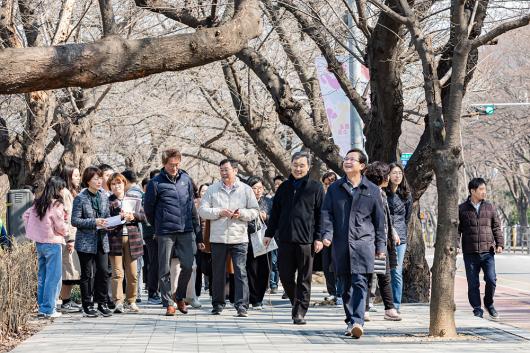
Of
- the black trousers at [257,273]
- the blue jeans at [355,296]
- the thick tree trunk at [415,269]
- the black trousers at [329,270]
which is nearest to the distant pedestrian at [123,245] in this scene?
the black trousers at [257,273]

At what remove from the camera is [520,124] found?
145ft

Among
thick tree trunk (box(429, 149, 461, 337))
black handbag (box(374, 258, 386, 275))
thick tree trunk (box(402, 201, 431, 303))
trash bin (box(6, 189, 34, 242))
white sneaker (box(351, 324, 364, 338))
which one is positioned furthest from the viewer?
trash bin (box(6, 189, 34, 242))

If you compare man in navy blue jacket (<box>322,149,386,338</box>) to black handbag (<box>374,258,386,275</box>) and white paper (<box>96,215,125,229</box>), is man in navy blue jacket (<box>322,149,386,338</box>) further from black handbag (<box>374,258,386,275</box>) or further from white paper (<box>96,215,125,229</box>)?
white paper (<box>96,215,125,229</box>)

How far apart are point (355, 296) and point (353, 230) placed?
2.23 ft

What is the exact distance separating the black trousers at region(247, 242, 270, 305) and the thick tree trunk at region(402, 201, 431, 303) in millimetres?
1981

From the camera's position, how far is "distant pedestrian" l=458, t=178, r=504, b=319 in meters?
14.2

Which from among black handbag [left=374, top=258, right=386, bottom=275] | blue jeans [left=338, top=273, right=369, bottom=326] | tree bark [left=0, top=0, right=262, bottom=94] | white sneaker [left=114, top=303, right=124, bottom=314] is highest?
Answer: tree bark [left=0, top=0, right=262, bottom=94]

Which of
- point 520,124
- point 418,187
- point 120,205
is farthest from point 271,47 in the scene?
point 520,124

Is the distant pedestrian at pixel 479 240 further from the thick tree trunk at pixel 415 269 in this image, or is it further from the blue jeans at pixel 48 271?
the blue jeans at pixel 48 271

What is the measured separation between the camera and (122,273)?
14.2 metres

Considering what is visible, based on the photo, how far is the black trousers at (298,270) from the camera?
12719 millimetres

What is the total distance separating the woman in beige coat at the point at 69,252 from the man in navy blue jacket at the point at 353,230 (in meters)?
3.82

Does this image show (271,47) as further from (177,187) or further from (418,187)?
(177,187)

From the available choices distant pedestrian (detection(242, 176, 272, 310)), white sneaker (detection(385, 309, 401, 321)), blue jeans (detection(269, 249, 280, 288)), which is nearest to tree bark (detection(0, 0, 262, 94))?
white sneaker (detection(385, 309, 401, 321))
